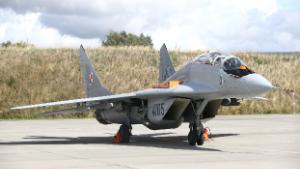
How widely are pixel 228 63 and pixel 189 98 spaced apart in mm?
1684

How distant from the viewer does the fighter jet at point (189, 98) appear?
565 inches

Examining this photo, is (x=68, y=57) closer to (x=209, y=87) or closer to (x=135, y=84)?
(x=135, y=84)

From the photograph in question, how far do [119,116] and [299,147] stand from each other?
17.9ft

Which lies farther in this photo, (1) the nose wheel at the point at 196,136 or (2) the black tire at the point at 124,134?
(2) the black tire at the point at 124,134

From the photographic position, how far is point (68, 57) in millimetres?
41594

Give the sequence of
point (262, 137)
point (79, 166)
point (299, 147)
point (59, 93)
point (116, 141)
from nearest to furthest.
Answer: point (79, 166), point (299, 147), point (116, 141), point (262, 137), point (59, 93)

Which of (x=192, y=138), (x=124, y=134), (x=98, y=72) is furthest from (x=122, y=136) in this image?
(x=98, y=72)

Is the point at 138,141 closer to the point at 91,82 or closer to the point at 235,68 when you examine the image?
the point at 91,82

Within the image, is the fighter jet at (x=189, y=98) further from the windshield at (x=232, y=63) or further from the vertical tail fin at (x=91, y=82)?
the vertical tail fin at (x=91, y=82)

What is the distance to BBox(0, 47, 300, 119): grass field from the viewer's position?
122 feet

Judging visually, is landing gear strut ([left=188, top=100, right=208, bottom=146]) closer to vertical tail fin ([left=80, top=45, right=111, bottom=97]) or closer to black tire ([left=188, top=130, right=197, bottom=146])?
black tire ([left=188, top=130, right=197, bottom=146])

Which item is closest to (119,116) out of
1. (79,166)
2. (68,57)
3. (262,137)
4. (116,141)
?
(116,141)

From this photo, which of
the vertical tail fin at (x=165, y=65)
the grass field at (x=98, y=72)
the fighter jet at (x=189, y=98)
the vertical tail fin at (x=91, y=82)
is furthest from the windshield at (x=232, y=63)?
the grass field at (x=98, y=72)

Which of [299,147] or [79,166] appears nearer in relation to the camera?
[79,166]
